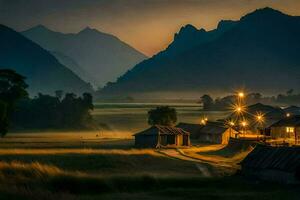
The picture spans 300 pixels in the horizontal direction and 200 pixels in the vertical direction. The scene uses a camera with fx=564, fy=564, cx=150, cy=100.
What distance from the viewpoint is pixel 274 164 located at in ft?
175

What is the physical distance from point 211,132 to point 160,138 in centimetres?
1648

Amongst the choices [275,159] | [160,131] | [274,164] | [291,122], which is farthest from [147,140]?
[274,164]

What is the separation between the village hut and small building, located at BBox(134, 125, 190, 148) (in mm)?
42979

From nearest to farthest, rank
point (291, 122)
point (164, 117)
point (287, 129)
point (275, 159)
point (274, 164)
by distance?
point (274, 164) → point (275, 159) → point (291, 122) → point (287, 129) → point (164, 117)

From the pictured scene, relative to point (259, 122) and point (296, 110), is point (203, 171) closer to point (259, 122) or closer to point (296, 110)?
point (259, 122)

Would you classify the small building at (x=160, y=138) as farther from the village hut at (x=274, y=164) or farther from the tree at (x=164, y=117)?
the village hut at (x=274, y=164)

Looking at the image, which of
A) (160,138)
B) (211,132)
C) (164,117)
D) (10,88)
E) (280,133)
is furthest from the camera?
(164,117)

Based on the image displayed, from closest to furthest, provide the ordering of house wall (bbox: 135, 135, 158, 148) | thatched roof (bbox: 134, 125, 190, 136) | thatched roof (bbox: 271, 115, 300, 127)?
A: thatched roof (bbox: 271, 115, 300, 127) < house wall (bbox: 135, 135, 158, 148) < thatched roof (bbox: 134, 125, 190, 136)

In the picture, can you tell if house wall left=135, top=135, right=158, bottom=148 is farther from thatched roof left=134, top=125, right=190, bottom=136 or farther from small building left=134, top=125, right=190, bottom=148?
thatched roof left=134, top=125, right=190, bottom=136

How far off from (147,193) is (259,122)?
7970 centimetres

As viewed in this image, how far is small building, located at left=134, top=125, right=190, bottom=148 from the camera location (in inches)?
3989

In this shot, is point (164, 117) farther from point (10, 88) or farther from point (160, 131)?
point (10, 88)

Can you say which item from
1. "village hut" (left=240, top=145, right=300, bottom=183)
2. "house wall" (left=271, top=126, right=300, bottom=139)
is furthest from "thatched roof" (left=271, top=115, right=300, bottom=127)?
"village hut" (left=240, top=145, right=300, bottom=183)

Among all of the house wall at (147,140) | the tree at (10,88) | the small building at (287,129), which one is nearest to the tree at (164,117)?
the house wall at (147,140)
